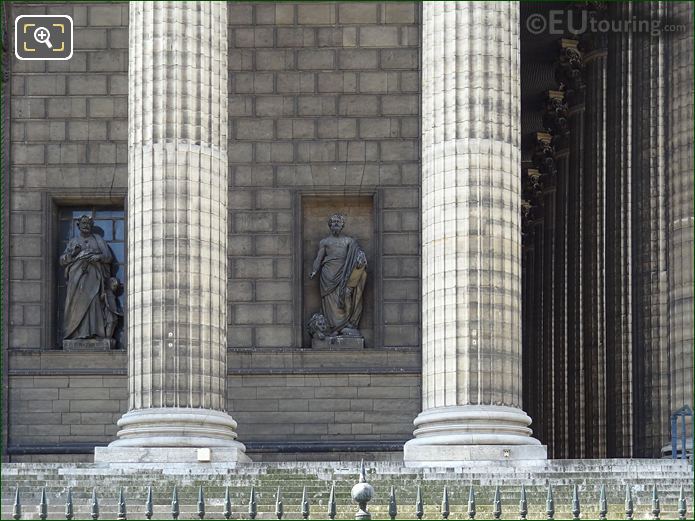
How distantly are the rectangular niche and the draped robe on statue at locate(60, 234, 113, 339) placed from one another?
5.10 metres

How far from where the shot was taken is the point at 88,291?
187 feet

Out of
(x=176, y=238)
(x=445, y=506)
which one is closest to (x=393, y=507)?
(x=445, y=506)

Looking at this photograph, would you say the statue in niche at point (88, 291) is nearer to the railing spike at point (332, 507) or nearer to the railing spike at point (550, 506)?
the railing spike at point (332, 507)

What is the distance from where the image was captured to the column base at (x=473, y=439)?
4769 centimetres

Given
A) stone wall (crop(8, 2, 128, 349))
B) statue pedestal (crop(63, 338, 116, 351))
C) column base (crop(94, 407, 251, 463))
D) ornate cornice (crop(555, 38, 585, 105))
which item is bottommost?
column base (crop(94, 407, 251, 463))

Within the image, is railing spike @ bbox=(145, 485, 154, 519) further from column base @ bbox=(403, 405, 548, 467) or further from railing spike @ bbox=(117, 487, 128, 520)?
column base @ bbox=(403, 405, 548, 467)

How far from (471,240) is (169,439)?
7.78m

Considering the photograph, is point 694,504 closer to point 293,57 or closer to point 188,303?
point 188,303

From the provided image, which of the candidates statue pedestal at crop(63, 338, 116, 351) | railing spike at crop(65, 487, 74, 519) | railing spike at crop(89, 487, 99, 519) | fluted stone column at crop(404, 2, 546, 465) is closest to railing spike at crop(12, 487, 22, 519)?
railing spike at crop(65, 487, 74, 519)

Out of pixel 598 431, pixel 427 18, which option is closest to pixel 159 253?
pixel 427 18

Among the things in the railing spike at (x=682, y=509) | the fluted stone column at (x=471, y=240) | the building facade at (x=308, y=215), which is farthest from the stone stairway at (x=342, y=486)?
the building facade at (x=308, y=215)

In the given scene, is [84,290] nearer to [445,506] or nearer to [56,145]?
[56,145]

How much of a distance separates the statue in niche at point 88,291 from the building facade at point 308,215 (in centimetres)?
38

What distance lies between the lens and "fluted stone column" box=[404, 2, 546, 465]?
48031mm
